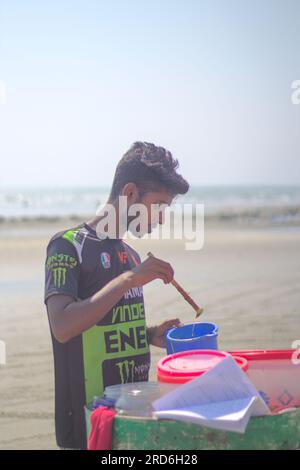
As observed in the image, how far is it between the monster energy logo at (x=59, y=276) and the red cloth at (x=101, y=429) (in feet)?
1.53

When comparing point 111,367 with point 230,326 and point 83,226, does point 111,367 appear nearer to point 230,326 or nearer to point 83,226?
point 83,226

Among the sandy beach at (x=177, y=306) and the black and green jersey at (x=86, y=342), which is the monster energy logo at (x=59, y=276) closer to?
the black and green jersey at (x=86, y=342)

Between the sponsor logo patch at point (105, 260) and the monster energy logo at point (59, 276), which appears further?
the sponsor logo patch at point (105, 260)

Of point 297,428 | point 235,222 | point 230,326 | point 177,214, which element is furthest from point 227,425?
point 177,214

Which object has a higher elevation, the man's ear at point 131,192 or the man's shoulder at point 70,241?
the man's ear at point 131,192

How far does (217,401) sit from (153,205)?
83cm

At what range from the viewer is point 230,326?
7.52m

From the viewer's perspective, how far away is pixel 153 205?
95.8 inches

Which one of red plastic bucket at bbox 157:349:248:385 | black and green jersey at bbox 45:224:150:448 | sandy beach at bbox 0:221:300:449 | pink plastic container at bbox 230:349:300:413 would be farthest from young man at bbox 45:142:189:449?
sandy beach at bbox 0:221:300:449

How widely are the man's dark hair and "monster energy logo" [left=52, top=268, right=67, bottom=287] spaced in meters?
0.40

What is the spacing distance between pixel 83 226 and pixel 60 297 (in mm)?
346

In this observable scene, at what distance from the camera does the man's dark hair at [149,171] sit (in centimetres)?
241

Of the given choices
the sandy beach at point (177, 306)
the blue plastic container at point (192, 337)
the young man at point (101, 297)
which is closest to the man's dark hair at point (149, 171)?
the young man at point (101, 297)
